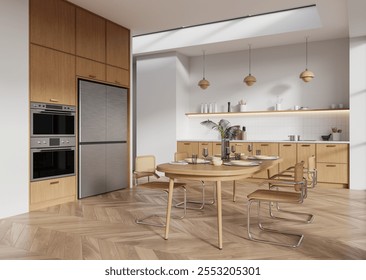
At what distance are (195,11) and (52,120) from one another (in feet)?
9.31

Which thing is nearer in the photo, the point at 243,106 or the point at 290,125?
the point at 290,125

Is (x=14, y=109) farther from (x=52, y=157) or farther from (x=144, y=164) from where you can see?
(x=144, y=164)

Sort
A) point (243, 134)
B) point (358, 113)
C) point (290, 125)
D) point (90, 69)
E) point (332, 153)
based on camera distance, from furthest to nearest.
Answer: point (243, 134) → point (290, 125) → point (332, 153) → point (358, 113) → point (90, 69)

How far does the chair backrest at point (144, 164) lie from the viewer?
166 inches

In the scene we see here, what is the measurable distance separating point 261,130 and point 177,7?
3610 millimetres

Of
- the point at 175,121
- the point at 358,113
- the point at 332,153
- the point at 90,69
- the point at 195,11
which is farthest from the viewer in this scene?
the point at 175,121

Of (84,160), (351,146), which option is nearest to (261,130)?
(351,146)

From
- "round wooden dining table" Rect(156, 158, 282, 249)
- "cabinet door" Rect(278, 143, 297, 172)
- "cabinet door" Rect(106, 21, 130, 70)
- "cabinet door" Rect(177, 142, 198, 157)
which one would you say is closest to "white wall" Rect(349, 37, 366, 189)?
"cabinet door" Rect(278, 143, 297, 172)

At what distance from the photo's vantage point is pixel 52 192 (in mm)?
4879

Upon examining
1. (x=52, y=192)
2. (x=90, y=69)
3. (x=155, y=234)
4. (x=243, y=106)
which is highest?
(x=90, y=69)

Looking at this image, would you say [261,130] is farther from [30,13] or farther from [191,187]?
[30,13]

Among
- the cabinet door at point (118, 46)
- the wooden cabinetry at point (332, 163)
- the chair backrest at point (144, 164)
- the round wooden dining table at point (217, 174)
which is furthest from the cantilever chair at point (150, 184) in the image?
the wooden cabinetry at point (332, 163)

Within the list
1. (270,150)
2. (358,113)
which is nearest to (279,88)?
(270,150)
